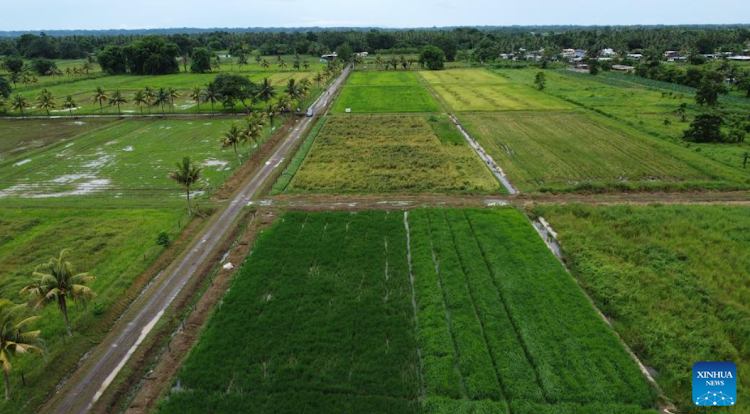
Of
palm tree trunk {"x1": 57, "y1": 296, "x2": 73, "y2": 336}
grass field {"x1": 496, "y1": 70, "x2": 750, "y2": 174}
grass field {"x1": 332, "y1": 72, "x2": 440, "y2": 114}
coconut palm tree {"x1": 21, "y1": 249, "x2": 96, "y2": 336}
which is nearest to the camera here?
coconut palm tree {"x1": 21, "y1": 249, "x2": 96, "y2": 336}

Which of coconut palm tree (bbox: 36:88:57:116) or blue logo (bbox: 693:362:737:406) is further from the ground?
coconut palm tree (bbox: 36:88:57:116)

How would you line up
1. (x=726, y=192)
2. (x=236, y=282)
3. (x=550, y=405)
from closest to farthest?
1. (x=550, y=405)
2. (x=236, y=282)
3. (x=726, y=192)

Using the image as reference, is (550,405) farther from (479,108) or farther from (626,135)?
(479,108)

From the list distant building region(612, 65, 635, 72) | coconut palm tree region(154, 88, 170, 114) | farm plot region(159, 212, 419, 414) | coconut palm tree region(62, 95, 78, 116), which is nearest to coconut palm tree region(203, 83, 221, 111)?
coconut palm tree region(154, 88, 170, 114)

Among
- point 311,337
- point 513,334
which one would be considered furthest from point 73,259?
point 513,334

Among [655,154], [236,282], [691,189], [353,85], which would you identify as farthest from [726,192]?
[353,85]

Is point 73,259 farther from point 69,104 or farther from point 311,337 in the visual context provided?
point 69,104

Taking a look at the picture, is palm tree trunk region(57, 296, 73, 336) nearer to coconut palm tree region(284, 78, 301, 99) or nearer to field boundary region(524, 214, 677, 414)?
field boundary region(524, 214, 677, 414)
